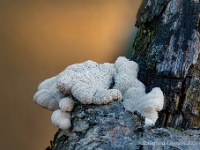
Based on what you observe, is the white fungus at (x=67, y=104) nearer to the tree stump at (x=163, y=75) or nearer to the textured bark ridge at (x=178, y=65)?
the tree stump at (x=163, y=75)

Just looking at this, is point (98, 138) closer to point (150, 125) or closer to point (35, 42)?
point (150, 125)

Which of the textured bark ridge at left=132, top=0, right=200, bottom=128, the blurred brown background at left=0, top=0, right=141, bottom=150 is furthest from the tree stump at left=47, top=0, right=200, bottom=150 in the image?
the blurred brown background at left=0, top=0, right=141, bottom=150

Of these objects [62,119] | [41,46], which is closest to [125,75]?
[62,119]

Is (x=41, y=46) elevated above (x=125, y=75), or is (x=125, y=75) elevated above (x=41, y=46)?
(x=125, y=75)

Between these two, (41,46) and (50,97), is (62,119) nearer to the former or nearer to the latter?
(50,97)

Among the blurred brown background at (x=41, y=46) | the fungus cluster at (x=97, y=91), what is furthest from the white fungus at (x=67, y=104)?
the blurred brown background at (x=41, y=46)
